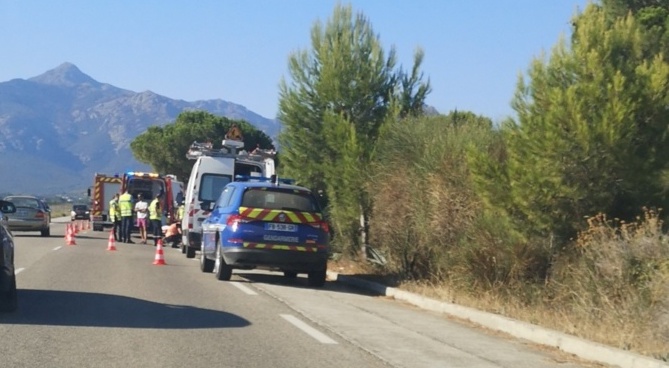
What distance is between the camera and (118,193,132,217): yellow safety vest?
110ft

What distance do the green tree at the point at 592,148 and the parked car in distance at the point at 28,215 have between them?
74.9ft

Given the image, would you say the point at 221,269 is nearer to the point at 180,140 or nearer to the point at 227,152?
the point at 227,152

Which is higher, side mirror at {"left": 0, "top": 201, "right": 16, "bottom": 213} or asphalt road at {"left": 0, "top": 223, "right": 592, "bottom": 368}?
side mirror at {"left": 0, "top": 201, "right": 16, "bottom": 213}

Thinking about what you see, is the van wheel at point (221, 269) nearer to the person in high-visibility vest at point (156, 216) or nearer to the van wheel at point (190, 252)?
the van wheel at point (190, 252)

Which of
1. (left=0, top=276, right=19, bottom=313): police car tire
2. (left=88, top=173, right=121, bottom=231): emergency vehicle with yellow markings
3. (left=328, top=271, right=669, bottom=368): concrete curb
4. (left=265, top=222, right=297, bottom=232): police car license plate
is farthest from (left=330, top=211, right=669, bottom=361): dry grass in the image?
(left=88, top=173, right=121, bottom=231): emergency vehicle with yellow markings

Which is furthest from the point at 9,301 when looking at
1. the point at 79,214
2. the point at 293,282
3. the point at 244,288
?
the point at 79,214

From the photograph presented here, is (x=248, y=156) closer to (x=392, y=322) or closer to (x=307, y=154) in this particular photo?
(x=307, y=154)

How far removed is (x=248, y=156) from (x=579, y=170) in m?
14.0

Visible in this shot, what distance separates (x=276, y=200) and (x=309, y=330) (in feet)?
22.4

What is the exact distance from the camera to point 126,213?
112 ft

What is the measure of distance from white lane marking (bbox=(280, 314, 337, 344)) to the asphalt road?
0.5 inches

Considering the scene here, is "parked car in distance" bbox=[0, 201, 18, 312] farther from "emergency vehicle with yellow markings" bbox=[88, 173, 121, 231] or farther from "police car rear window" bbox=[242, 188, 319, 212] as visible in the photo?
"emergency vehicle with yellow markings" bbox=[88, 173, 121, 231]

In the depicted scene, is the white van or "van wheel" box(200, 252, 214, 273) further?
the white van

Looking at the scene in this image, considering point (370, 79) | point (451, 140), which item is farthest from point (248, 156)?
point (451, 140)
